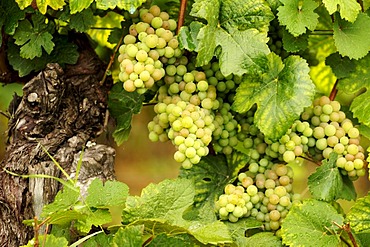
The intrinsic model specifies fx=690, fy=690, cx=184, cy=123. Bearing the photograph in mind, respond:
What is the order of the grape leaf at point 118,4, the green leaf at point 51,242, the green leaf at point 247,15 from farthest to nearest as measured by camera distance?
1. the green leaf at point 247,15
2. the grape leaf at point 118,4
3. the green leaf at point 51,242

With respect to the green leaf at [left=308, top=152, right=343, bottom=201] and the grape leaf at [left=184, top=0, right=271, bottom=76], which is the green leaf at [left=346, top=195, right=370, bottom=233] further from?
the grape leaf at [left=184, top=0, right=271, bottom=76]

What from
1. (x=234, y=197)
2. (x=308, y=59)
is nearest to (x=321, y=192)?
(x=234, y=197)

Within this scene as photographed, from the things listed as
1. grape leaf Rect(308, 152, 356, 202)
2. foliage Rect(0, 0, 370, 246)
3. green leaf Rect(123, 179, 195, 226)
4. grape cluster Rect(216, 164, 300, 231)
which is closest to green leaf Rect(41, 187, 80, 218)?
foliage Rect(0, 0, 370, 246)

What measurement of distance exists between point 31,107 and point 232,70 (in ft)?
1.89

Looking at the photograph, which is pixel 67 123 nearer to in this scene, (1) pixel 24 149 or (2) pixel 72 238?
(1) pixel 24 149

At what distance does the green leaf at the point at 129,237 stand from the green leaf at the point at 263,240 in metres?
0.33

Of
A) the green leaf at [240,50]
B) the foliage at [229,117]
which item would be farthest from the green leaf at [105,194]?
the green leaf at [240,50]

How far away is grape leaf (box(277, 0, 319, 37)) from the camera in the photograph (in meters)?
1.67

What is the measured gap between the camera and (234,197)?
66.2 inches

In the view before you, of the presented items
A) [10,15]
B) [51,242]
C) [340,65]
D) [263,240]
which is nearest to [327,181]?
[263,240]

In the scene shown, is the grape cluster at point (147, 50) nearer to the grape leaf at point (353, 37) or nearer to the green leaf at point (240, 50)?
the green leaf at point (240, 50)

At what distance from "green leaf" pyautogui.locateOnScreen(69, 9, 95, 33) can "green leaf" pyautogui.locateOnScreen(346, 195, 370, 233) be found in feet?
2.78

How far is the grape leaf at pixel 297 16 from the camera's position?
5.48 feet

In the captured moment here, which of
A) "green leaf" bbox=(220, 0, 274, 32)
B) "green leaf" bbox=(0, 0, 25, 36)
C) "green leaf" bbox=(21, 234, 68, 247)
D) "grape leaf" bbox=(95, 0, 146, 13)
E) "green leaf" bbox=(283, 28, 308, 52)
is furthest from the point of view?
"green leaf" bbox=(0, 0, 25, 36)
